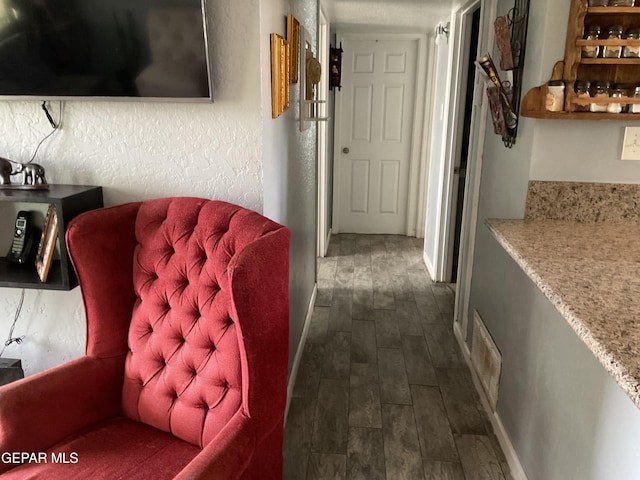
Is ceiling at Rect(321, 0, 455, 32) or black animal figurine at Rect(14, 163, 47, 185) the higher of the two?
ceiling at Rect(321, 0, 455, 32)

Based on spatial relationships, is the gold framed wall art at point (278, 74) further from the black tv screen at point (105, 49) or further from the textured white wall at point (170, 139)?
the black tv screen at point (105, 49)

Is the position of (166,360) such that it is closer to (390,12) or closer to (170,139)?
(170,139)

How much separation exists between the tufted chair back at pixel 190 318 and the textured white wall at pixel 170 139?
0.58 feet

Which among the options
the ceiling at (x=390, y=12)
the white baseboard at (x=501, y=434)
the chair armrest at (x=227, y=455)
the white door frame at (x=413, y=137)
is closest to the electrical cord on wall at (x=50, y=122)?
the chair armrest at (x=227, y=455)

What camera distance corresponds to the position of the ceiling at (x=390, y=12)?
342 cm

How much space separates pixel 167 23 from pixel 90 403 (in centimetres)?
117

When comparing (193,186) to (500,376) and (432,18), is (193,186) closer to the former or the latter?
(500,376)

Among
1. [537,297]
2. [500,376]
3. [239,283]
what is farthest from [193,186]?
[500,376]

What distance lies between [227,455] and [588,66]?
1.77 metres

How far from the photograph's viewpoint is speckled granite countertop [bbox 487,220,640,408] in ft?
3.39

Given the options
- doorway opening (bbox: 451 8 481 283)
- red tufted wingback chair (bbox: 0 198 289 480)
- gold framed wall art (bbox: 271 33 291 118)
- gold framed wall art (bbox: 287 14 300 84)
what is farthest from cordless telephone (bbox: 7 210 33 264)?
doorway opening (bbox: 451 8 481 283)

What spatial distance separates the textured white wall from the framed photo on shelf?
0.67ft

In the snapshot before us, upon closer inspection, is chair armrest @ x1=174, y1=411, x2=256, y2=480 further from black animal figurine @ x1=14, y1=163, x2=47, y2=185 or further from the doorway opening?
the doorway opening

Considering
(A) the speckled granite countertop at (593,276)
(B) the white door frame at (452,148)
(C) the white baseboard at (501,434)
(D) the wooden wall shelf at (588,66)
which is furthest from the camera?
(B) the white door frame at (452,148)
